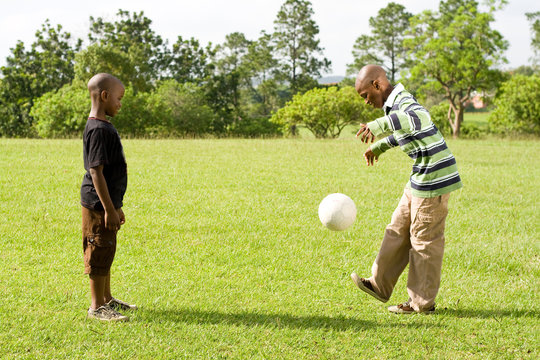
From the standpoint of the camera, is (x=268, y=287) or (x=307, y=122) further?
(x=307, y=122)

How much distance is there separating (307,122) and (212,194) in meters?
19.6

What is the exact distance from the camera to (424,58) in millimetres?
31828

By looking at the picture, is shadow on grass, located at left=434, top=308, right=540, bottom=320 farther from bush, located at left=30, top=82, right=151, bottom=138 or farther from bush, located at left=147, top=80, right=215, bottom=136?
bush, located at left=147, top=80, right=215, bottom=136

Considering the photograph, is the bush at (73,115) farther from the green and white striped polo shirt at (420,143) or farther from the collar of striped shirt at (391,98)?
the green and white striped polo shirt at (420,143)

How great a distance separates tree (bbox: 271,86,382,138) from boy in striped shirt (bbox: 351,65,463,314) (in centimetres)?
2324

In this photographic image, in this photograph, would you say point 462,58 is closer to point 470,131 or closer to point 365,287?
point 470,131

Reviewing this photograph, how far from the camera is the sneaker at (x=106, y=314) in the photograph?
13.6 feet

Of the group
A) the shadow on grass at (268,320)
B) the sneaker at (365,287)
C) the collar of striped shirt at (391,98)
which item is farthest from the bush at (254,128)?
the shadow on grass at (268,320)

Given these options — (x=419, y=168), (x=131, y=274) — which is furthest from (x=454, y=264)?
(x=131, y=274)

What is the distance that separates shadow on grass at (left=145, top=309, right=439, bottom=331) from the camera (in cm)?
423

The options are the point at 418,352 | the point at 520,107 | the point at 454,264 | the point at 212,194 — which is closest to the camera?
the point at 418,352

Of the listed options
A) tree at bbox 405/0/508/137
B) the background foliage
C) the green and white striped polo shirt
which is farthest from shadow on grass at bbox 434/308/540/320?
tree at bbox 405/0/508/137

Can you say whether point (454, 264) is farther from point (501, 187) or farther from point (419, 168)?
point (501, 187)

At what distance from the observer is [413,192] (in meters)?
4.42
